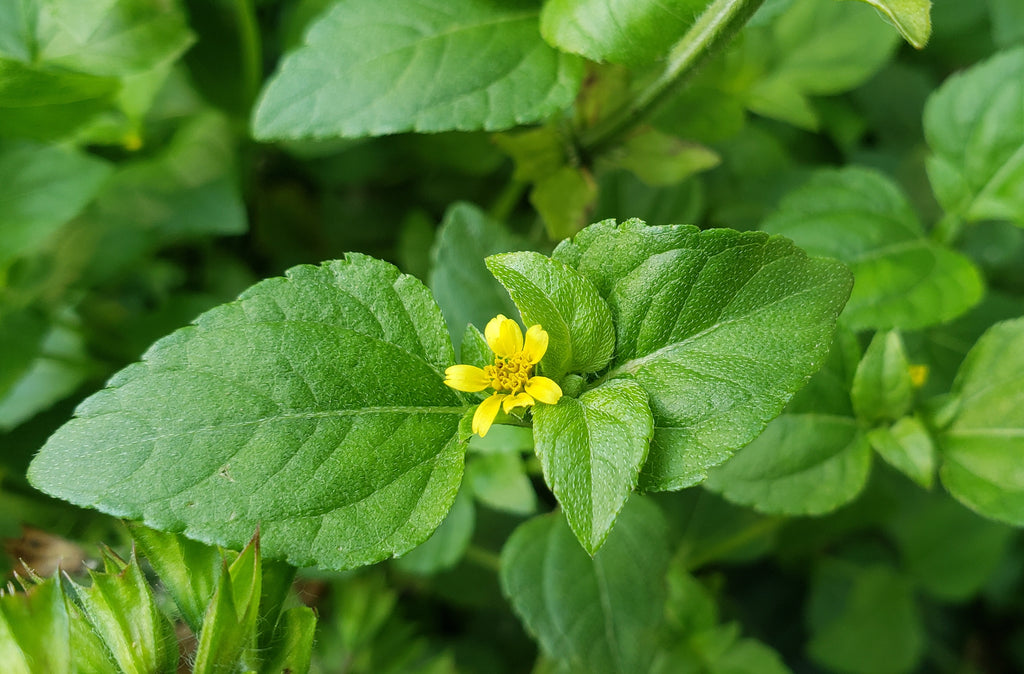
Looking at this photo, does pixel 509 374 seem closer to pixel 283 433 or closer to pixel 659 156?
pixel 283 433

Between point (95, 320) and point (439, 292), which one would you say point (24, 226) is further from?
point (439, 292)

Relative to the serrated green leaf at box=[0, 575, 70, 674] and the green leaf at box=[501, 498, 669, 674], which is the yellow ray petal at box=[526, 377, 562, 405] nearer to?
the green leaf at box=[501, 498, 669, 674]

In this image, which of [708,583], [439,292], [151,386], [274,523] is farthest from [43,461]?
[708,583]

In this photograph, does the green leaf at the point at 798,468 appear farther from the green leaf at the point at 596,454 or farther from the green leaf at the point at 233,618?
the green leaf at the point at 233,618

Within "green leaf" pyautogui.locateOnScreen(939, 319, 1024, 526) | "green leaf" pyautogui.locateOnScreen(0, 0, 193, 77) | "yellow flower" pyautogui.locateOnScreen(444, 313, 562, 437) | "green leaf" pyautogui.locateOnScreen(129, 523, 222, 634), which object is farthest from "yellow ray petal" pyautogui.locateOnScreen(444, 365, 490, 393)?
"green leaf" pyautogui.locateOnScreen(0, 0, 193, 77)

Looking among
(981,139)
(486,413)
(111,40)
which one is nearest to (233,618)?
(486,413)

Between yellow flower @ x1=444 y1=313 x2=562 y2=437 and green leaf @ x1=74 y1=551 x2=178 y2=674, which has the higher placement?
yellow flower @ x1=444 y1=313 x2=562 y2=437

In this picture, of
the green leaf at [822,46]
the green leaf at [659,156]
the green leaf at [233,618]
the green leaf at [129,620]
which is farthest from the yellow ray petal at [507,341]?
the green leaf at [822,46]
